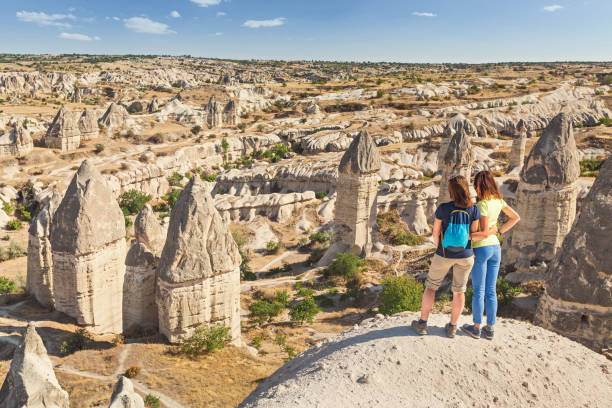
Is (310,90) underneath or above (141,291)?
above

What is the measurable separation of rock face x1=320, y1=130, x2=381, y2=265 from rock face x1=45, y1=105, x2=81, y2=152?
37.1 metres

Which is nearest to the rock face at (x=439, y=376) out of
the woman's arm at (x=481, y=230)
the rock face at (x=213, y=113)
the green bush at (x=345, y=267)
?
the woman's arm at (x=481, y=230)

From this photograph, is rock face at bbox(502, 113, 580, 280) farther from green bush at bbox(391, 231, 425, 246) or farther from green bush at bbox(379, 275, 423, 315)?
green bush at bbox(391, 231, 425, 246)

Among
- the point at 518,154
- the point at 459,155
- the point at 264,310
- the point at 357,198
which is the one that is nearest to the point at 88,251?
the point at 264,310

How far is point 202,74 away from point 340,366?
153 meters

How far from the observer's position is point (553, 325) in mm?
9625

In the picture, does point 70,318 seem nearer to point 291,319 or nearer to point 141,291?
point 141,291

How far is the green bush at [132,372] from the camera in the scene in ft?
34.0

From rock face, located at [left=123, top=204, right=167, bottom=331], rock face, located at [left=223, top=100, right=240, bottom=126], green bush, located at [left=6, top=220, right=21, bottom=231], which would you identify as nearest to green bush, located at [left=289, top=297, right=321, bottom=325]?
rock face, located at [left=123, top=204, right=167, bottom=331]

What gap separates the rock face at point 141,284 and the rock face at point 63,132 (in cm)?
4052

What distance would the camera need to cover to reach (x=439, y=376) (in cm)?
621

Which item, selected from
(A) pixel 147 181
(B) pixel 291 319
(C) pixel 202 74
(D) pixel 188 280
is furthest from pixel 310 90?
(D) pixel 188 280

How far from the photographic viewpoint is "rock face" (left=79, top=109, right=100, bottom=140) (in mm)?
50528

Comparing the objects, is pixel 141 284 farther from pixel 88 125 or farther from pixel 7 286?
pixel 88 125
